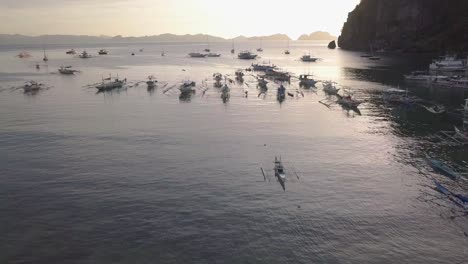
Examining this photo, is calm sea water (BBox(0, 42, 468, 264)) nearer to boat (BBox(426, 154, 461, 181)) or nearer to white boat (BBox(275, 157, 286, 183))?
white boat (BBox(275, 157, 286, 183))

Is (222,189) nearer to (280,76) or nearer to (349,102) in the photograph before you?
(349,102)

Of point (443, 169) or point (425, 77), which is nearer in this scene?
point (443, 169)

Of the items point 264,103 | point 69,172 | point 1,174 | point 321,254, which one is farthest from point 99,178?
point 264,103

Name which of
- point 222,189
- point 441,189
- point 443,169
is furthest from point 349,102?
point 222,189

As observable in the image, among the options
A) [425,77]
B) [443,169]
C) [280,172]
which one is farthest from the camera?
[425,77]

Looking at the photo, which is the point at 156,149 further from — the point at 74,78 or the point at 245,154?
the point at 74,78

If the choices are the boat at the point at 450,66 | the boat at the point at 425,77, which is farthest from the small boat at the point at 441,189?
the boat at the point at 450,66

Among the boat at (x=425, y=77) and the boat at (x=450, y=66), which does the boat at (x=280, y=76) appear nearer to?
the boat at (x=425, y=77)
